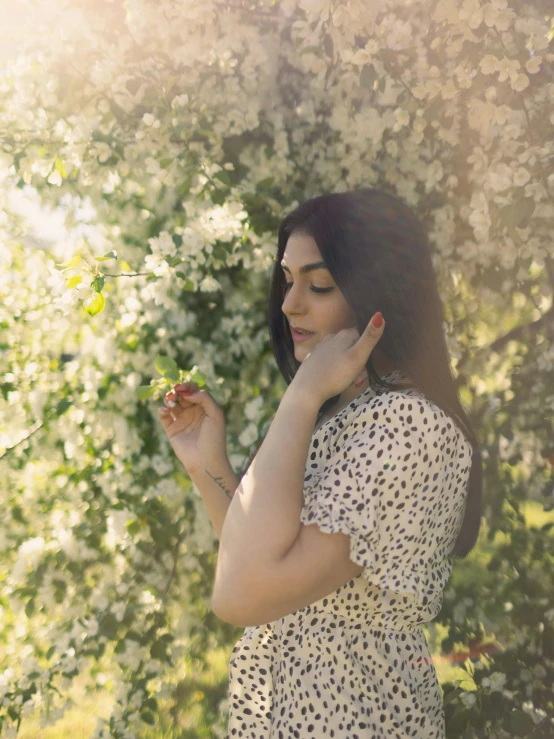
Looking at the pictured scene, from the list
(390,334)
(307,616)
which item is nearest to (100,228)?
(390,334)

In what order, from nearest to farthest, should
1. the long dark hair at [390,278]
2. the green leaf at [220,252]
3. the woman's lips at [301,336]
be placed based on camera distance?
the long dark hair at [390,278], the woman's lips at [301,336], the green leaf at [220,252]

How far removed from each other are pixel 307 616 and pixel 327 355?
516mm

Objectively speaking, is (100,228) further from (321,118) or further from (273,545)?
(273,545)

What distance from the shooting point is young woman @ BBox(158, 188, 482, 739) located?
125 cm

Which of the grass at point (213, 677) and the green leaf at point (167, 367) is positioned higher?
the green leaf at point (167, 367)

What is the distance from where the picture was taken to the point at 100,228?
302 cm

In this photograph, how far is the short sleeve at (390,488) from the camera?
1.28m

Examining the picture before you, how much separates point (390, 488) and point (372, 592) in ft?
0.75

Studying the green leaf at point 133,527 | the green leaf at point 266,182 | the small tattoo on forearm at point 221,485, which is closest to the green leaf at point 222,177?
the green leaf at point 266,182

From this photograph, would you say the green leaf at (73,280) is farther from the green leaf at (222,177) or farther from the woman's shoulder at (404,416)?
the woman's shoulder at (404,416)

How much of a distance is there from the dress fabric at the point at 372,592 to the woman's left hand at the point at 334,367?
0.09 meters

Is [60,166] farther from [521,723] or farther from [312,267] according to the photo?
[521,723]

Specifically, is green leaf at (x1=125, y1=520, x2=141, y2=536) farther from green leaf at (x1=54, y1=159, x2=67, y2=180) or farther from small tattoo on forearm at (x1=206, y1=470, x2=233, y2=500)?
green leaf at (x1=54, y1=159, x2=67, y2=180)

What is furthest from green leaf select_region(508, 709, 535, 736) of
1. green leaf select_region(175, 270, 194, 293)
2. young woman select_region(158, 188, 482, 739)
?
green leaf select_region(175, 270, 194, 293)
